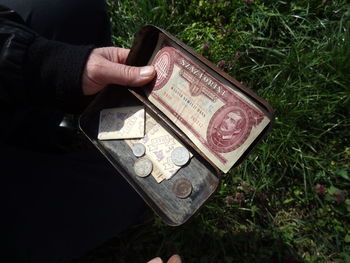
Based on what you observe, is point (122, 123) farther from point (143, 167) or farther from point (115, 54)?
point (115, 54)

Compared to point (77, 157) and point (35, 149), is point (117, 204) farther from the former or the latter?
point (35, 149)

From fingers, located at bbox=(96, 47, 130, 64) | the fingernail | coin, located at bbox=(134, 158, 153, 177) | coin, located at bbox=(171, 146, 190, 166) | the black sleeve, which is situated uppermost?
the fingernail

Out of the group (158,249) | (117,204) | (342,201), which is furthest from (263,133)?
(158,249)

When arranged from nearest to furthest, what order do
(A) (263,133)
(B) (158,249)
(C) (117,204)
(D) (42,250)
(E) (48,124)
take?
1. (A) (263,133)
2. (D) (42,250)
3. (C) (117,204)
4. (E) (48,124)
5. (B) (158,249)

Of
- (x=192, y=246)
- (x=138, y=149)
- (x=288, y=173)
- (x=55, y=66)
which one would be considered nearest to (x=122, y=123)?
(x=138, y=149)

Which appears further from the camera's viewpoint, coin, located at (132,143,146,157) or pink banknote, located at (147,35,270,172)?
coin, located at (132,143,146,157)

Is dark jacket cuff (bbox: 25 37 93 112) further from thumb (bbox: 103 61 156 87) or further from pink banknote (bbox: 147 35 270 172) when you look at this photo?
pink banknote (bbox: 147 35 270 172)

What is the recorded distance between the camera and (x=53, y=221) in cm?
167

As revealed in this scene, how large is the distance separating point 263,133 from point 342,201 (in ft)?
3.42

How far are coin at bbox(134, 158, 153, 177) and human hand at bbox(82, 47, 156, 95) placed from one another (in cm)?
38

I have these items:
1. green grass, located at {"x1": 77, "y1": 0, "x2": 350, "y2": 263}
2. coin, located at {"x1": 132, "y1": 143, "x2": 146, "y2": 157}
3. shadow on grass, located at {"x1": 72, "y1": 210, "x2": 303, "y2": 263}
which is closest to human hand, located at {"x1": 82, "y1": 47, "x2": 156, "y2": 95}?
coin, located at {"x1": 132, "y1": 143, "x2": 146, "y2": 157}

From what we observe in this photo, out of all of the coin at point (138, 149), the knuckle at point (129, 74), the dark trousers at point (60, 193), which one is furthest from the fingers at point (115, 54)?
the coin at point (138, 149)

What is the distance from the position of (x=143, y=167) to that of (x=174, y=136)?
0.23 meters

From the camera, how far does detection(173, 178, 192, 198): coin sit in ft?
5.29
